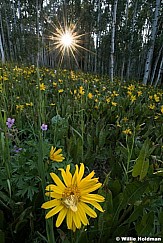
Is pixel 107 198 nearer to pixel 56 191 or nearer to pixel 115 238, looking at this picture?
pixel 115 238

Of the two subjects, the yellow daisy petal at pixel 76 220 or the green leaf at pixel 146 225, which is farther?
the green leaf at pixel 146 225

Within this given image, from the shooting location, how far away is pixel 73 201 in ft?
1.52

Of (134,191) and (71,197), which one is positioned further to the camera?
(134,191)

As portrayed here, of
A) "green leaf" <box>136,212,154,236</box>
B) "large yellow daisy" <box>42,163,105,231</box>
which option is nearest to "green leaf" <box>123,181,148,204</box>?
"green leaf" <box>136,212,154,236</box>

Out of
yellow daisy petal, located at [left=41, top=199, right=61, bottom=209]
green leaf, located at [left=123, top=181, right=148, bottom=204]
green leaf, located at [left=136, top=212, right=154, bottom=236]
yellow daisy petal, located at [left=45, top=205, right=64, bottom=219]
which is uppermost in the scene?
yellow daisy petal, located at [left=41, top=199, right=61, bottom=209]

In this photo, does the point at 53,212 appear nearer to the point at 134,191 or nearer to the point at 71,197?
the point at 71,197

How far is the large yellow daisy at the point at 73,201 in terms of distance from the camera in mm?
451

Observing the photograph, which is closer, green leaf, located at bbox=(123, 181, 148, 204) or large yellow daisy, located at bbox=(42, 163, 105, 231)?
large yellow daisy, located at bbox=(42, 163, 105, 231)

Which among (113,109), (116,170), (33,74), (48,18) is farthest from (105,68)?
(116,170)

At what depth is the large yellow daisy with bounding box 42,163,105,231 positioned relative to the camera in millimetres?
451

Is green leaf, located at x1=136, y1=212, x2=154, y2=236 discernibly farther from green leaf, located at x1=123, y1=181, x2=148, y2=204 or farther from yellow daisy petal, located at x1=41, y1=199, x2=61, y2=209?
yellow daisy petal, located at x1=41, y1=199, x2=61, y2=209

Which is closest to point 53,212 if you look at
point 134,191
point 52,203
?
point 52,203

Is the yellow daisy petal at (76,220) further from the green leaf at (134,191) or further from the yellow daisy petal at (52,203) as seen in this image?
the green leaf at (134,191)

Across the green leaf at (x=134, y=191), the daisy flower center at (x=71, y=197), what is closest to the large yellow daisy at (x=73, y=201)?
the daisy flower center at (x=71, y=197)
